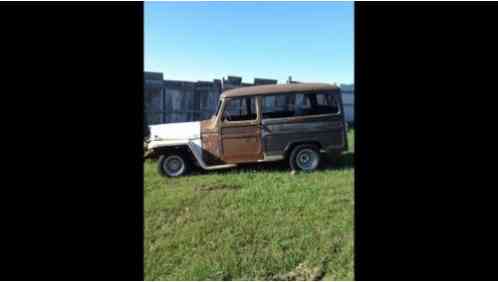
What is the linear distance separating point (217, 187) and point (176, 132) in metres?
1.37

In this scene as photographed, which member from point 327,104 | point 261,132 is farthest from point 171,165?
point 327,104

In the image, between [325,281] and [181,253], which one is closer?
[325,281]

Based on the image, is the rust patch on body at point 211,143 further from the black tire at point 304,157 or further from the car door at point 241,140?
the black tire at point 304,157

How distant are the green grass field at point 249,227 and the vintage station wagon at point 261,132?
343 mm

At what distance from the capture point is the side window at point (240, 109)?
5.58 m

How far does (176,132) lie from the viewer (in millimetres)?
5586

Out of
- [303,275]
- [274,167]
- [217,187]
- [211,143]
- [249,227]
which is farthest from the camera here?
[274,167]

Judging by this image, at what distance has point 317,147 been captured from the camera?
222 inches

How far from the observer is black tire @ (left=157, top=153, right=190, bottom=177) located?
5543 mm

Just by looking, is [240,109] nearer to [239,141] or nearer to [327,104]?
[239,141]

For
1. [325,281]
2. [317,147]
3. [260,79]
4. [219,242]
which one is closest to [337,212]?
[325,281]

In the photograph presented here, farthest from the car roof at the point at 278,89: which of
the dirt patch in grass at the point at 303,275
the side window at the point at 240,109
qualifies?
the dirt patch in grass at the point at 303,275
